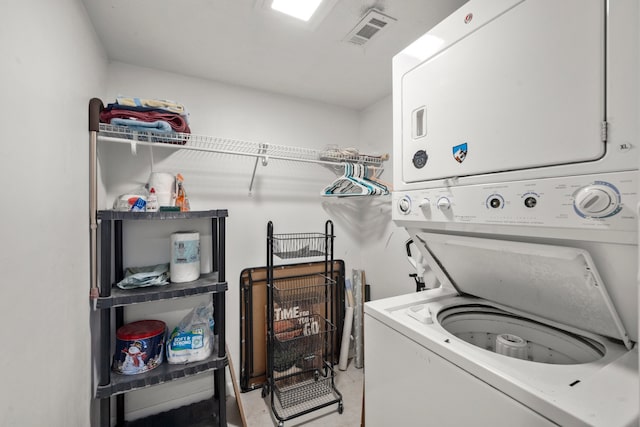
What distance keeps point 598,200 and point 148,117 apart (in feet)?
6.34

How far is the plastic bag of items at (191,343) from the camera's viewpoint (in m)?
1.62

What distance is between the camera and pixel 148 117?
1.57 m

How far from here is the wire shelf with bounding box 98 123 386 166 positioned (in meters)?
1.59

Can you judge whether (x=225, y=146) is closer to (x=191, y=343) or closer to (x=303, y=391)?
(x=191, y=343)

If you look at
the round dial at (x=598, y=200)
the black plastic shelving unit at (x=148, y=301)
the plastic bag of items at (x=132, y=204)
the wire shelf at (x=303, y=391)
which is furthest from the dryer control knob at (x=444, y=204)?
the wire shelf at (x=303, y=391)

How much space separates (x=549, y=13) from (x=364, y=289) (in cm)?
227

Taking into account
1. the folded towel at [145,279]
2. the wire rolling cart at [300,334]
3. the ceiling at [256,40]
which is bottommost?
the wire rolling cart at [300,334]

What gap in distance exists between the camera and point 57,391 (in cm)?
104

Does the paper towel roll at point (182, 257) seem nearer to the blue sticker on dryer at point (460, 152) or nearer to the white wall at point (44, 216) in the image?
the white wall at point (44, 216)

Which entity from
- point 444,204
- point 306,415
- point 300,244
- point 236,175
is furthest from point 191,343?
point 444,204

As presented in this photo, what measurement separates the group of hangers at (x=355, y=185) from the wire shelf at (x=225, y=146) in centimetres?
12

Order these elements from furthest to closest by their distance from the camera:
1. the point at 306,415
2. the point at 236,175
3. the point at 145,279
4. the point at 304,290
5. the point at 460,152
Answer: the point at 304,290, the point at 236,175, the point at 306,415, the point at 145,279, the point at 460,152

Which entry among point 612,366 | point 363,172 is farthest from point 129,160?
point 612,366

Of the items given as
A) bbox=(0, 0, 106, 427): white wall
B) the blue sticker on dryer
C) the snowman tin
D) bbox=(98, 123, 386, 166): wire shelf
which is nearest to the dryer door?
the blue sticker on dryer
